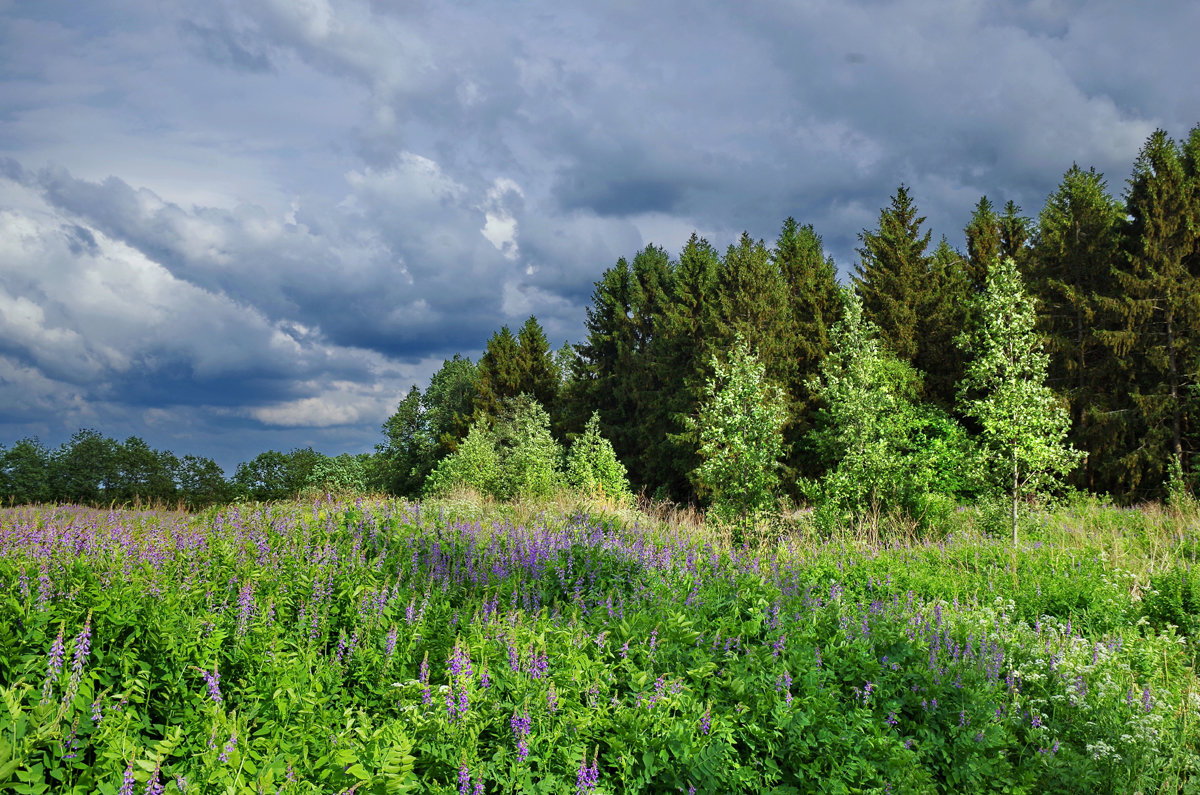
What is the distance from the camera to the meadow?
249cm

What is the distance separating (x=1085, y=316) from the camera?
19.9m

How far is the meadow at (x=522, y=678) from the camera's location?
249 cm

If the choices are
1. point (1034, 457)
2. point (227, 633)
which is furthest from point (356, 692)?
point (1034, 457)

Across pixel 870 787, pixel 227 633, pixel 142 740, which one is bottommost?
pixel 870 787

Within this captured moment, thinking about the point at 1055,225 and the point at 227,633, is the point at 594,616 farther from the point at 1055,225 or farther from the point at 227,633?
the point at 1055,225

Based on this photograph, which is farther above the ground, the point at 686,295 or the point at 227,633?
the point at 686,295

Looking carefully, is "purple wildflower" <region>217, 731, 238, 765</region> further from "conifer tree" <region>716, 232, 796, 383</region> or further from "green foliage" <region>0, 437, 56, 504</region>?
"conifer tree" <region>716, 232, 796, 383</region>

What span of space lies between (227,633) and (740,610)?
3171 mm

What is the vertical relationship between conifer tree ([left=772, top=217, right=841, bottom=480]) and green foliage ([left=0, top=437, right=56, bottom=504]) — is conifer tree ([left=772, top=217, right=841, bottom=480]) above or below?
above

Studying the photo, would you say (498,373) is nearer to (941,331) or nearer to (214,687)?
(941,331)

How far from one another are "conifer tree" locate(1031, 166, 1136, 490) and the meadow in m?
15.3

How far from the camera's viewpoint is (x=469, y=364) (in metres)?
41.8

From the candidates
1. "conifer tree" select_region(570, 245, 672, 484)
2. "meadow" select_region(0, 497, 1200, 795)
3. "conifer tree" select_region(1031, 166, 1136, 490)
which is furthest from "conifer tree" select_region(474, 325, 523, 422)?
"meadow" select_region(0, 497, 1200, 795)

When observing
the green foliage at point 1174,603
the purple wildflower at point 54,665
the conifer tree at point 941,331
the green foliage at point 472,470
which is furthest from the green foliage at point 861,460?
the green foliage at point 472,470
